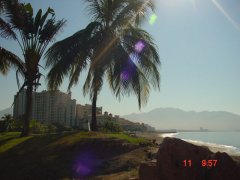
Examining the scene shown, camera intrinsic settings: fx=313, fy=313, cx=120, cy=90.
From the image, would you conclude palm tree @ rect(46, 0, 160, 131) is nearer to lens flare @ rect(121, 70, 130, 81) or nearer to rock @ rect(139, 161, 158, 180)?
lens flare @ rect(121, 70, 130, 81)

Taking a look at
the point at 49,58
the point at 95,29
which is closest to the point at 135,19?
the point at 95,29

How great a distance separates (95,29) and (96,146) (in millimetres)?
7384

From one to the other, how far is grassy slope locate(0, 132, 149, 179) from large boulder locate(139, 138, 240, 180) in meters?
4.22

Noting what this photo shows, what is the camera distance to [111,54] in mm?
15117

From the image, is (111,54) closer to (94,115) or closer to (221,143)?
(94,115)

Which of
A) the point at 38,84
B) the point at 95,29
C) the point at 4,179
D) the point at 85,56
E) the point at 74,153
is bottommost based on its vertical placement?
the point at 4,179

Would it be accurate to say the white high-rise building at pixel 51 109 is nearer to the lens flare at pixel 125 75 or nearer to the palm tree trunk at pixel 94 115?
the palm tree trunk at pixel 94 115

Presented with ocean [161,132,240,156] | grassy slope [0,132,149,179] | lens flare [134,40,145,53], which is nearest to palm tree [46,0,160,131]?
lens flare [134,40,145,53]

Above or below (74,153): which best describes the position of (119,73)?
above

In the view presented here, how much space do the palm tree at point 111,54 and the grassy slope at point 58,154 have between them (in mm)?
3621

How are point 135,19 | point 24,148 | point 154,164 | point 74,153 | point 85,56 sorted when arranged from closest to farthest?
point 154,164 < point 74,153 < point 24,148 < point 85,56 < point 135,19

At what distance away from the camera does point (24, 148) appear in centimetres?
1230

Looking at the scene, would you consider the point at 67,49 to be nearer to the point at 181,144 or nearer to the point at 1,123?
the point at 181,144

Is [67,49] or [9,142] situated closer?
[9,142]
